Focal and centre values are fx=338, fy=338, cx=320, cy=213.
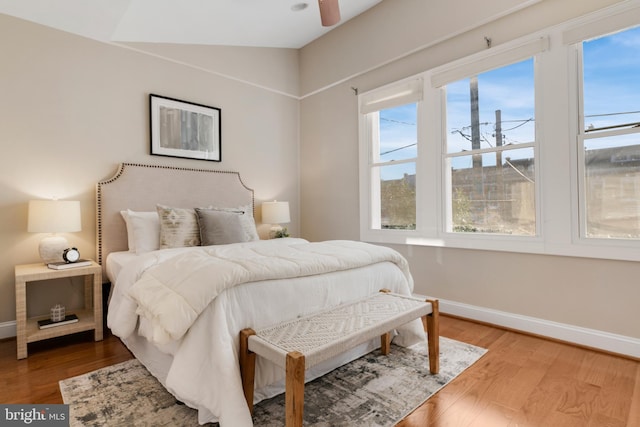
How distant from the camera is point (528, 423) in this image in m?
1.64

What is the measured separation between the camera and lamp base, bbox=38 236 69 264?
270 centimetres

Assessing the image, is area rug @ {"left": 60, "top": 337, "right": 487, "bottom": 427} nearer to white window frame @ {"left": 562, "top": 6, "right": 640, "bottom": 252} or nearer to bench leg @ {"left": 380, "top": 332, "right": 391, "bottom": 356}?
bench leg @ {"left": 380, "top": 332, "right": 391, "bottom": 356}

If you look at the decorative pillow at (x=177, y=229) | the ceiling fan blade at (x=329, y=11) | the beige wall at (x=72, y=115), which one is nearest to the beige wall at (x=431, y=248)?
the beige wall at (x=72, y=115)

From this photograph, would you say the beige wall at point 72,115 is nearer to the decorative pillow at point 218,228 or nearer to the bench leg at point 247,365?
the decorative pillow at point 218,228

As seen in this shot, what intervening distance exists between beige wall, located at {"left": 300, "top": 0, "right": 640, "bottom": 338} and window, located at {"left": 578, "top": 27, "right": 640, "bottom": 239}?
0.27 m

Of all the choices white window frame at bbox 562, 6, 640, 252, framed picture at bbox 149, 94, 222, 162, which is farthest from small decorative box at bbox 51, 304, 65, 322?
white window frame at bbox 562, 6, 640, 252

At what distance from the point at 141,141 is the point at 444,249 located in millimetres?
3257

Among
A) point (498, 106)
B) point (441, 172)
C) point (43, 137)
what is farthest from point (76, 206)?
point (498, 106)

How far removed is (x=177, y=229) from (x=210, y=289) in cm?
163

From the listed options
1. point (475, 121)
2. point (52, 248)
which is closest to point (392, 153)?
point (475, 121)

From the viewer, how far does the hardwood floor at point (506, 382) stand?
169 cm

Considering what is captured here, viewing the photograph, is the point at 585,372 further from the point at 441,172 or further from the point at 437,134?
the point at 437,134

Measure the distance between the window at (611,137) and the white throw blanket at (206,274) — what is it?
1668 millimetres

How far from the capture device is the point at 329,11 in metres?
2.25
